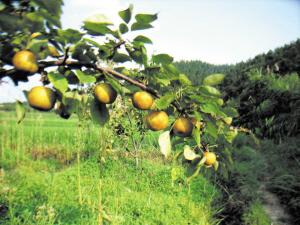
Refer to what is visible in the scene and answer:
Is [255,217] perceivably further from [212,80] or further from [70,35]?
[70,35]

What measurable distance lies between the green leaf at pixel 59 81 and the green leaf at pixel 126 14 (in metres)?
0.25

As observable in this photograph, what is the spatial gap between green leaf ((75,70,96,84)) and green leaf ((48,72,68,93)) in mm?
38

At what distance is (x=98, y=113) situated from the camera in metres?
1.22

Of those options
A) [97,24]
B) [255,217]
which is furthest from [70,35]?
[255,217]

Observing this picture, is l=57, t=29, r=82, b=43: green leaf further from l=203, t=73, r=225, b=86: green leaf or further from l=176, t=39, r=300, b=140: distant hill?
l=176, t=39, r=300, b=140: distant hill

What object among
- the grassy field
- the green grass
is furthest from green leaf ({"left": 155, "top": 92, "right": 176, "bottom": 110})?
the green grass

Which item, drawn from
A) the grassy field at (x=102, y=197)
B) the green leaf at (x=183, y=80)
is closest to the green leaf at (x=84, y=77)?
the green leaf at (x=183, y=80)

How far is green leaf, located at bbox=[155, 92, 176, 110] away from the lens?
3.88 ft

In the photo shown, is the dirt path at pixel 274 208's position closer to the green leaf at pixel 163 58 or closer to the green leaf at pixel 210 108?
the green leaf at pixel 210 108

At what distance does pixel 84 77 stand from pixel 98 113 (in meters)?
0.18

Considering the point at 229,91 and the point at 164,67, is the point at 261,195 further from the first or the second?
the point at 229,91

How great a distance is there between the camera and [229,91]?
11.4 meters

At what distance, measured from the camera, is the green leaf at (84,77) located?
1.07 m

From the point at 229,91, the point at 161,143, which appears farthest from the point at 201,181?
the point at 229,91
